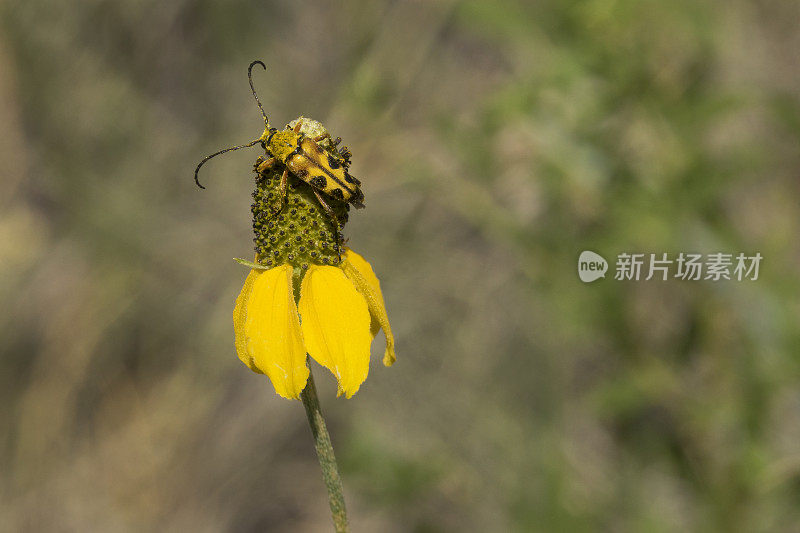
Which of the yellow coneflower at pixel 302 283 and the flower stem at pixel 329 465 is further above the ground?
the yellow coneflower at pixel 302 283

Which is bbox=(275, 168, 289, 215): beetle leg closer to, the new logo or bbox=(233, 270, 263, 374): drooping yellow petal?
bbox=(233, 270, 263, 374): drooping yellow petal

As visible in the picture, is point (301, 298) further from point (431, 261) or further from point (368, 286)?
point (431, 261)

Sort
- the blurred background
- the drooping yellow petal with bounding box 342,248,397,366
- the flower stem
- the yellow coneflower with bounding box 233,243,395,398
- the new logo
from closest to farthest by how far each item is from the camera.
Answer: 1. the flower stem
2. the yellow coneflower with bounding box 233,243,395,398
3. the drooping yellow petal with bounding box 342,248,397,366
4. the blurred background
5. the new logo

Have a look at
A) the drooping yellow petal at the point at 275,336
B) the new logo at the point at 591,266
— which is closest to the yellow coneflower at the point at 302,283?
the drooping yellow petal at the point at 275,336

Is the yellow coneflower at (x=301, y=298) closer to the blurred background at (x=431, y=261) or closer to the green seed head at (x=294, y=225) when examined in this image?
the green seed head at (x=294, y=225)

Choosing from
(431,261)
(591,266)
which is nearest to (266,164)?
(591,266)

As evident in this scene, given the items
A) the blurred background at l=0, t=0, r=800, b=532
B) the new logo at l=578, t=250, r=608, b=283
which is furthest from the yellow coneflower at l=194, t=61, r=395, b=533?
the new logo at l=578, t=250, r=608, b=283

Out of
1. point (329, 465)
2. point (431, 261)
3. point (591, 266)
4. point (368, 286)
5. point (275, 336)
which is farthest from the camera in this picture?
point (431, 261)
